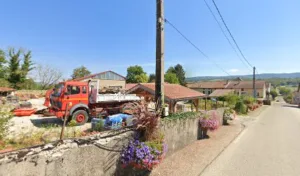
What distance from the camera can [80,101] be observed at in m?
11.2

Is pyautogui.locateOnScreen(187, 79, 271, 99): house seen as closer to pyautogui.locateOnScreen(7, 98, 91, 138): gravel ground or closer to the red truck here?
the red truck

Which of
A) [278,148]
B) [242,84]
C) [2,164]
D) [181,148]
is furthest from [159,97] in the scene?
[242,84]

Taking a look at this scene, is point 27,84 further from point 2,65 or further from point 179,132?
point 179,132

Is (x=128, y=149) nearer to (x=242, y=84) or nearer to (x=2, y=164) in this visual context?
(x=2, y=164)

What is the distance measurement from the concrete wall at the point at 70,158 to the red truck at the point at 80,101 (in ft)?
22.4

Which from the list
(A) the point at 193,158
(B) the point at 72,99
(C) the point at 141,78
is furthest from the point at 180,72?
(A) the point at 193,158

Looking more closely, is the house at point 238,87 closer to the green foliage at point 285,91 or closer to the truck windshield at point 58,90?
the truck windshield at point 58,90

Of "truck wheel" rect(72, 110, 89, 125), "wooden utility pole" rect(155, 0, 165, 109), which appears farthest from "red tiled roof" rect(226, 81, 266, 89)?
"wooden utility pole" rect(155, 0, 165, 109)

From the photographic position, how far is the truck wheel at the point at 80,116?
10.6 m

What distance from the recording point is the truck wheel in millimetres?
10598

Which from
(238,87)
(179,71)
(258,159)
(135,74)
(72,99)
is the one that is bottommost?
(258,159)

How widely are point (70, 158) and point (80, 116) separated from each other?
301 inches

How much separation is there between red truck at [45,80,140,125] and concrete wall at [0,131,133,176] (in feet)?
22.4

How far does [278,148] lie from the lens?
785 centimetres
